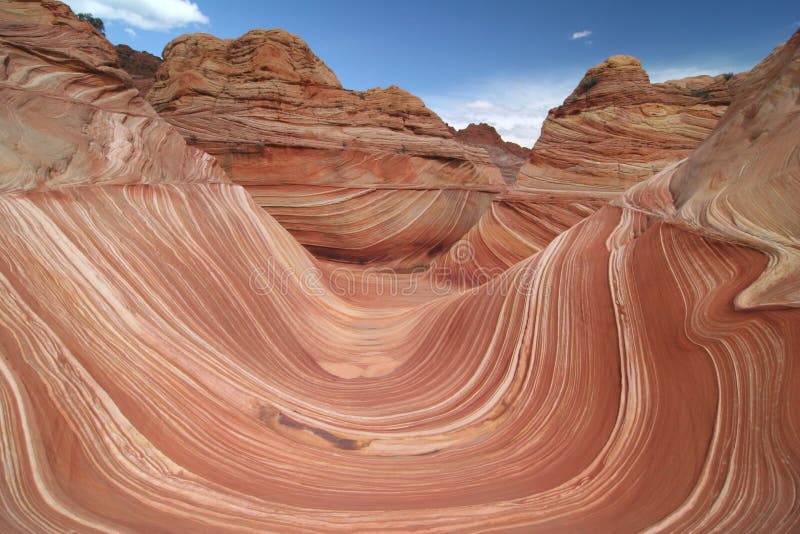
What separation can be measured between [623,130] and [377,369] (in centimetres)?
580

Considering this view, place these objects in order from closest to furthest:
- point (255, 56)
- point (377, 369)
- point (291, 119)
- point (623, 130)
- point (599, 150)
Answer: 1. point (377, 369)
2. point (599, 150)
3. point (623, 130)
4. point (291, 119)
5. point (255, 56)

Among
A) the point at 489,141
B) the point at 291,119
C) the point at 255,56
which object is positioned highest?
the point at 489,141

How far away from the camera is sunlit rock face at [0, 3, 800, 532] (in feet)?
5.07

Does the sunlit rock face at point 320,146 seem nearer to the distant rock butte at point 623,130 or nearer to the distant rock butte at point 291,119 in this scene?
the distant rock butte at point 291,119

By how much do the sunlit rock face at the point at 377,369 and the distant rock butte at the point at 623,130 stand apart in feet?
9.47

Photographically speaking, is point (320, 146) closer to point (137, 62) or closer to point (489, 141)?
point (489, 141)

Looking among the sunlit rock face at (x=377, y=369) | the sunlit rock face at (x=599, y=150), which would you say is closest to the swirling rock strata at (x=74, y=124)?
the sunlit rock face at (x=377, y=369)

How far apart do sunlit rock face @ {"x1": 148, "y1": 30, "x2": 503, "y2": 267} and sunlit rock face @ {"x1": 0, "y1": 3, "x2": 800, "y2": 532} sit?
125 inches

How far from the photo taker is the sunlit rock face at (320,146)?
721 cm

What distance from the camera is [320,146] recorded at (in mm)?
7461

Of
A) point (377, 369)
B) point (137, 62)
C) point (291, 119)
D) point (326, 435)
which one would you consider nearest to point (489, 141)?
point (291, 119)

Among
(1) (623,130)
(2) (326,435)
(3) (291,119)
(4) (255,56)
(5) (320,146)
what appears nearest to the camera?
(2) (326,435)

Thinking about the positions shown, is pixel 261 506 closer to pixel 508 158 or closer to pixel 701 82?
pixel 701 82

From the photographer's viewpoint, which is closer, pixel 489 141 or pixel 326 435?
pixel 326 435
